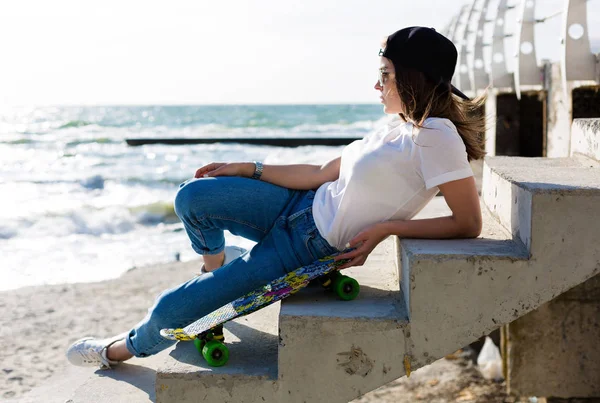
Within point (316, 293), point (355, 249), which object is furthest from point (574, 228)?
point (316, 293)

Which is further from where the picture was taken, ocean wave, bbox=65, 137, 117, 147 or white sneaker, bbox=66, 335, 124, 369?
ocean wave, bbox=65, 137, 117, 147

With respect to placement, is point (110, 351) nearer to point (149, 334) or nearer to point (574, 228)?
point (149, 334)

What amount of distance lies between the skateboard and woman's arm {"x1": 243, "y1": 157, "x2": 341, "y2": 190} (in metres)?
0.40

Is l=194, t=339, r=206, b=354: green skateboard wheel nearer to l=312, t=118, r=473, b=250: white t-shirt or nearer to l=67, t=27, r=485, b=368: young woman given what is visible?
l=67, t=27, r=485, b=368: young woman

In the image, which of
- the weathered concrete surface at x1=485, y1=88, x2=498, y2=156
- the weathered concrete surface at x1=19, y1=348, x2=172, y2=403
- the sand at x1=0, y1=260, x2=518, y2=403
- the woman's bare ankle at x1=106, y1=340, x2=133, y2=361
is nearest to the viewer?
the weathered concrete surface at x1=19, y1=348, x2=172, y2=403

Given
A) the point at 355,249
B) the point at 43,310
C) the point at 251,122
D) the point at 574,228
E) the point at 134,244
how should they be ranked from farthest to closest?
the point at 251,122
the point at 134,244
the point at 43,310
the point at 355,249
the point at 574,228

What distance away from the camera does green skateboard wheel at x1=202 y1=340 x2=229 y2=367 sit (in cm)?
212

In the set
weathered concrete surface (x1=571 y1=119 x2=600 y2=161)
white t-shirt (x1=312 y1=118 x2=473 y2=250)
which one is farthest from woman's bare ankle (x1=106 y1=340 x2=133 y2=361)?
weathered concrete surface (x1=571 y1=119 x2=600 y2=161)

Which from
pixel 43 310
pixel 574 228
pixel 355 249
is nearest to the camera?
pixel 574 228

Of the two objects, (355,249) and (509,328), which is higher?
(355,249)

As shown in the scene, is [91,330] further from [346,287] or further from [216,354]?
[346,287]

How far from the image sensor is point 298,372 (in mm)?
Answer: 2029

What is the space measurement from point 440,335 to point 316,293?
50cm

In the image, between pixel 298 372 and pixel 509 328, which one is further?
pixel 509 328
